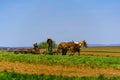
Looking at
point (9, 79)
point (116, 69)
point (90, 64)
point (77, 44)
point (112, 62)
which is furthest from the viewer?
point (77, 44)

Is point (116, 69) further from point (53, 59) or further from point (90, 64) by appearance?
point (53, 59)

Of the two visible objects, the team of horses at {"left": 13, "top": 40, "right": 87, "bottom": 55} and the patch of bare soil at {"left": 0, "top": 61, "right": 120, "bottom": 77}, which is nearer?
the patch of bare soil at {"left": 0, "top": 61, "right": 120, "bottom": 77}

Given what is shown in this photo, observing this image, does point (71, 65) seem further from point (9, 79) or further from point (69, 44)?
point (69, 44)

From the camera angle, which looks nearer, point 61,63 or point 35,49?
point 61,63

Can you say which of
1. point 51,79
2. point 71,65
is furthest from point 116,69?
point 51,79

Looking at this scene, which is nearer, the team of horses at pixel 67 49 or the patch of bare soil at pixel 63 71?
the patch of bare soil at pixel 63 71

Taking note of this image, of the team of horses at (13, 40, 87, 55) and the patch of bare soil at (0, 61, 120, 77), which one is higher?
the team of horses at (13, 40, 87, 55)

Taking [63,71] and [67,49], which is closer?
[63,71]

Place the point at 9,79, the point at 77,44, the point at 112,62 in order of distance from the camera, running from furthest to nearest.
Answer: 1. the point at 77,44
2. the point at 112,62
3. the point at 9,79

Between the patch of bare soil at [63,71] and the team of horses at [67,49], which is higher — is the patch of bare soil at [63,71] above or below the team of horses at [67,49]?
below

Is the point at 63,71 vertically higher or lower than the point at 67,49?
lower

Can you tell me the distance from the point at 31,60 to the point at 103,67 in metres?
7.12

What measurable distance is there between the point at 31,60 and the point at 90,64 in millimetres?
5562

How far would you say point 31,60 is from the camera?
38.2 metres
